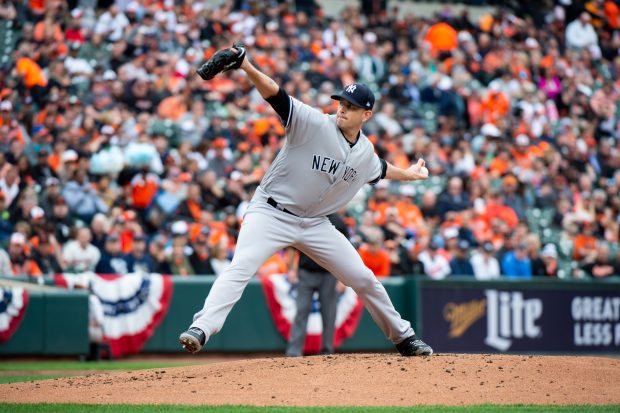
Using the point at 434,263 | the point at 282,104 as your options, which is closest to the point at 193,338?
the point at 282,104

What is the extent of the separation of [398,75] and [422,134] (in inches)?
76.6

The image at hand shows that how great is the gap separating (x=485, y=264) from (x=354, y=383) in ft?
31.1

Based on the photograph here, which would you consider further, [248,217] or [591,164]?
[591,164]

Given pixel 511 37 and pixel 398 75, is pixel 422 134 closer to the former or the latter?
pixel 398 75

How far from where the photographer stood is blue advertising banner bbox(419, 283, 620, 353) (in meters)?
15.2

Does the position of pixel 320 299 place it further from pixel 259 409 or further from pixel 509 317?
pixel 259 409

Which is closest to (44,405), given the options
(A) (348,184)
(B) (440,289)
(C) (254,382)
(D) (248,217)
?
(C) (254,382)

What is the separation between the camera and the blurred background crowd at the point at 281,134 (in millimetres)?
14578

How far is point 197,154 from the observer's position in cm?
1642

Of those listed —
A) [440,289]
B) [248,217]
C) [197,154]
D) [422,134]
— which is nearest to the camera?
[248,217]

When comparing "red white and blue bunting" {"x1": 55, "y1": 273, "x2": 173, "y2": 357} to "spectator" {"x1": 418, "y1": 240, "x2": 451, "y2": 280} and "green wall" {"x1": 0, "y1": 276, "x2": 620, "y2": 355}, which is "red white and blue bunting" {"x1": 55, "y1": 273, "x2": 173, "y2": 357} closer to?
"green wall" {"x1": 0, "y1": 276, "x2": 620, "y2": 355}

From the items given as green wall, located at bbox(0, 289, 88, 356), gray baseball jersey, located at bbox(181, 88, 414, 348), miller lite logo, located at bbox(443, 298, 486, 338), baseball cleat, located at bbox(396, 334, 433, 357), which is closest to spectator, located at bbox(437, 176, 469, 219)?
miller lite logo, located at bbox(443, 298, 486, 338)

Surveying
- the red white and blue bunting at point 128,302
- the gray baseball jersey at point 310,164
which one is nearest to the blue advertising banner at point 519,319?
the red white and blue bunting at point 128,302

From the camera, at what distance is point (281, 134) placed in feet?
57.9
